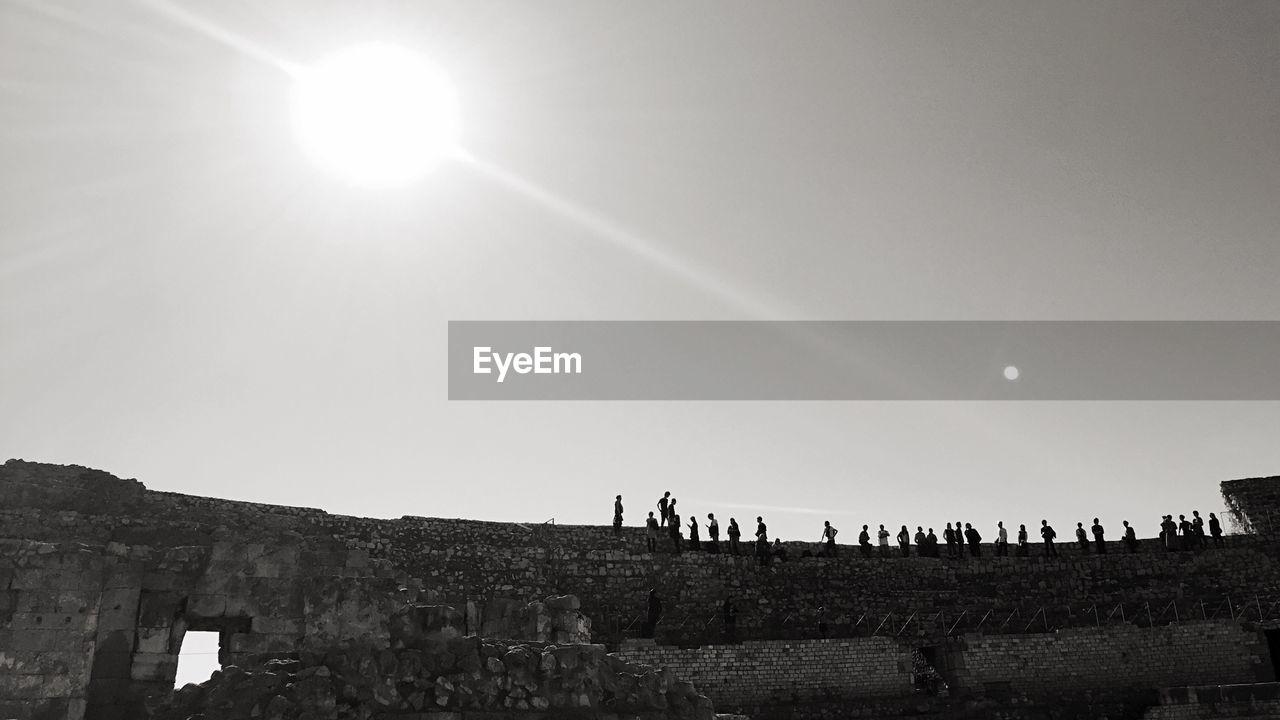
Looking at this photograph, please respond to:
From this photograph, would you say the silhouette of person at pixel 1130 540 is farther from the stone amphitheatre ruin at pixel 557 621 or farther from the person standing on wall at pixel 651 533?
the person standing on wall at pixel 651 533

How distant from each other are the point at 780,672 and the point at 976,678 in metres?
5.29

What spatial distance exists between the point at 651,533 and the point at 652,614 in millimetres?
3385

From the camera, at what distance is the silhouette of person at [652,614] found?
23.9 metres

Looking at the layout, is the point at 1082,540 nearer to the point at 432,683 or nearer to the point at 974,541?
the point at 974,541

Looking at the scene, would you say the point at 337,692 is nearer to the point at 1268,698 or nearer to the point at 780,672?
the point at 780,672

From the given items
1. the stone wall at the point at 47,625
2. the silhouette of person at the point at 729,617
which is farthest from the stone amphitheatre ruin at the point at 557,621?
the silhouette of person at the point at 729,617

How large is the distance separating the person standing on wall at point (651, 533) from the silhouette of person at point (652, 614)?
186 centimetres

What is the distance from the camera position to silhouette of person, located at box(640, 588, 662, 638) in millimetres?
23859

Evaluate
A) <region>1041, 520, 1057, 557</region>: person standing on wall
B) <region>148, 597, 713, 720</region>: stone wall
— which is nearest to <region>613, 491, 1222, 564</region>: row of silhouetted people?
<region>1041, 520, 1057, 557</region>: person standing on wall

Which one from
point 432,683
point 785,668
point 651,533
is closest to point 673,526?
point 651,533

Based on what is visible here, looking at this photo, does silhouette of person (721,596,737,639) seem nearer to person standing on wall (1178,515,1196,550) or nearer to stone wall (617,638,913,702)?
stone wall (617,638,913,702)

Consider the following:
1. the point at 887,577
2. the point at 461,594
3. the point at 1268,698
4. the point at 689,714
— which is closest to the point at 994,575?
the point at 887,577

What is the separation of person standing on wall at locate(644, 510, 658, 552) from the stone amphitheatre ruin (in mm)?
428

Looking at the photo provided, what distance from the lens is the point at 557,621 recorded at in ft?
49.6
